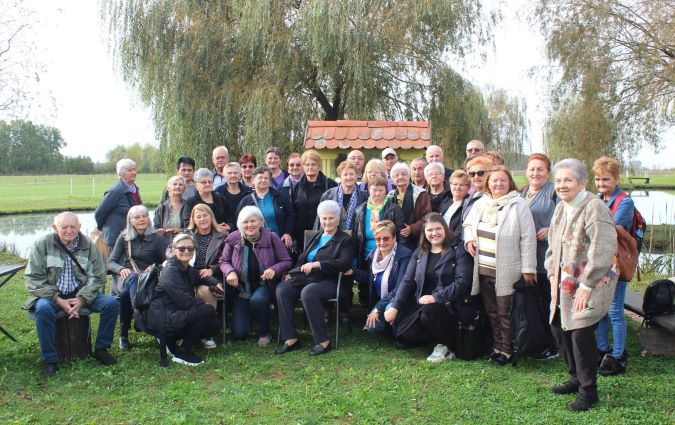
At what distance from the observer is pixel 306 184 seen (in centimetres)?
623

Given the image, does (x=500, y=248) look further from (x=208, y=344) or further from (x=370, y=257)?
(x=208, y=344)

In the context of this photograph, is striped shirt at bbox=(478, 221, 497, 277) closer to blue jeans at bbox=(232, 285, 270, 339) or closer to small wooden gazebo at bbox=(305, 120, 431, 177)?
blue jeans at bbox=(232, 285, 270, 339)

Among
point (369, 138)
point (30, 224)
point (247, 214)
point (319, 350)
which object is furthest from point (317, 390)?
point (30, 224)

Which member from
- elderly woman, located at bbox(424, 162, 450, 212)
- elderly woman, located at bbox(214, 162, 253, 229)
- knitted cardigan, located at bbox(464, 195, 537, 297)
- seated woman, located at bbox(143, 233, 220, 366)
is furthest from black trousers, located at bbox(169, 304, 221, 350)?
knitted cardigan, located at bbox(464, 195, 537, 297)

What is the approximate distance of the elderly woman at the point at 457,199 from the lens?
5.11 m

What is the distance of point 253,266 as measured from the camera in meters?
5.45

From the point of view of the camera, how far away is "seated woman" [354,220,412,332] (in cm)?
518

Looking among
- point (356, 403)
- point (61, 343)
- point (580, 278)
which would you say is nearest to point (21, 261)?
point (61, 343)

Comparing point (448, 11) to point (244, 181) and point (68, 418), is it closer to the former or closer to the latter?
point (244, 181)

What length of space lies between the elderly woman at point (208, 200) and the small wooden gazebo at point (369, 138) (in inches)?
57.8

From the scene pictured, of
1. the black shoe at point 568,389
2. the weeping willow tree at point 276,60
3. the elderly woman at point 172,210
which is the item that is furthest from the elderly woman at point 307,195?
the weeping willow tree at point 276,60

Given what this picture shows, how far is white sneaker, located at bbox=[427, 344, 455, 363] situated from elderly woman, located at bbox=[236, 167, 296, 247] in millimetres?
1848

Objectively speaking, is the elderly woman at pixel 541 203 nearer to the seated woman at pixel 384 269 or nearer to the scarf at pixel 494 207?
the scarf at pixel 494 207

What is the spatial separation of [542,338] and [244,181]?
373cm
